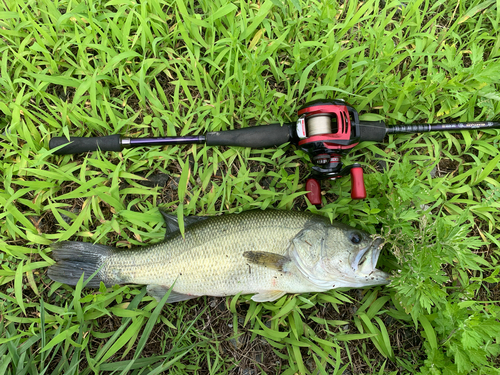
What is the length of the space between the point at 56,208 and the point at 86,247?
0.60m

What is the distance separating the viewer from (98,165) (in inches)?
127

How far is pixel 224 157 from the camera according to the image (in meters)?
3.38

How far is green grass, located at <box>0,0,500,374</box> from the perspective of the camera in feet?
10.4

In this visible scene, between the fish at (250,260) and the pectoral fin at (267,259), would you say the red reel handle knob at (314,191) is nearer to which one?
the fish at (250,260)

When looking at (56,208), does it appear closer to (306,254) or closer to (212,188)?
(212,188)

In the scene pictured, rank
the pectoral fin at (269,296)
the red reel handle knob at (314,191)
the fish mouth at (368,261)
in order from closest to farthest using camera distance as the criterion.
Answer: the fish mouth at (368,261)
the pectoral fin at (269,296)
the red reel handle knob at (314,191)

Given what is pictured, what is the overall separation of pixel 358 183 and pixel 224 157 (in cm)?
145

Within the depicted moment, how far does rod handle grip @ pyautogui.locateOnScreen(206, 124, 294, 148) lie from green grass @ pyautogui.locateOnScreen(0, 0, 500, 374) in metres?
0.18

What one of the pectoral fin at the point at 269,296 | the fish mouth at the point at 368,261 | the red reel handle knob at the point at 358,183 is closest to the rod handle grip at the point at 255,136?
the red reel handle knob at the point at 358,183

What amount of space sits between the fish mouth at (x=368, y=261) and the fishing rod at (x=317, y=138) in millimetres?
511

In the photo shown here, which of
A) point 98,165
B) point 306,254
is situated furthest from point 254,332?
point 98,165

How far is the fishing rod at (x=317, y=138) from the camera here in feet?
9.68

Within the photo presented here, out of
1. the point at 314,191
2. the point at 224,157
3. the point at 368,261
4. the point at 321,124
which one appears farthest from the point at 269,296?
the point at 321,124

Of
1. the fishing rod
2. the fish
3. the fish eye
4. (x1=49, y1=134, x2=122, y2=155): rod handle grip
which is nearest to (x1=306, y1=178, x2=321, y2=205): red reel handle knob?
the fishing rod
